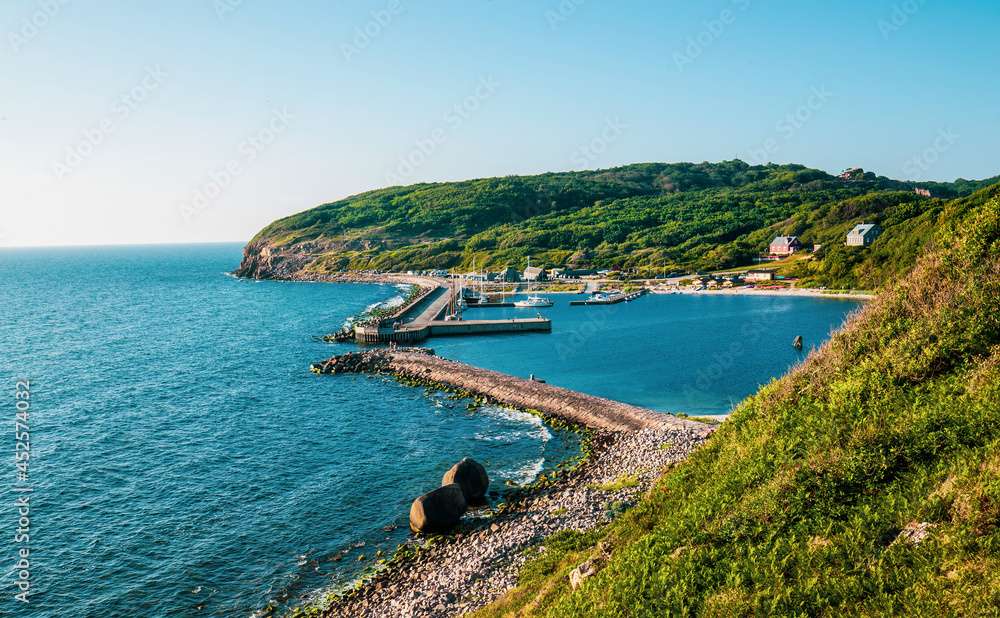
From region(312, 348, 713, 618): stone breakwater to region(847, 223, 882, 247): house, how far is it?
119 metres

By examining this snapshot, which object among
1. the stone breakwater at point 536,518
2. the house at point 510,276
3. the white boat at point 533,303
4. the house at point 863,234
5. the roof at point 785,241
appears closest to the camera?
the stone breakwater at point 536,518

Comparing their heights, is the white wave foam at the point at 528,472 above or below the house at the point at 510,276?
below

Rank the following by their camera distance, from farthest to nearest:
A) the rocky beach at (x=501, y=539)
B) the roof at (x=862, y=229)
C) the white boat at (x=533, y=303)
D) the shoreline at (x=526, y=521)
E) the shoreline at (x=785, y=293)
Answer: the roof at (x=862, y=229) → the white boat at (x=533, y=303) → the shoreline at (x=785, y=293) → the shoreline at (x=526, y=521) → the rocky beach at (x=501, y=539)

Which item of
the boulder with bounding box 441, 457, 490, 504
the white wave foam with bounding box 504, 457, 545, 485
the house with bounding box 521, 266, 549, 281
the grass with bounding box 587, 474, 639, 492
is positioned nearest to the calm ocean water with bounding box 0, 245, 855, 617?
Result: the white wave foam with bounding box 504, 457, 545, 485

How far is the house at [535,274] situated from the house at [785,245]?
6125 cm

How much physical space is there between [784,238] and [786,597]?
534 feet

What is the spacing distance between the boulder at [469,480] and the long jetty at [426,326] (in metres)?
52.6

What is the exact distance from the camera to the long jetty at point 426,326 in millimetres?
84688

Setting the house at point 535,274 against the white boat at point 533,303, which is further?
the house at point 535,274

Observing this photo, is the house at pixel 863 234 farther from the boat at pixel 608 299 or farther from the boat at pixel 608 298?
the boat at pixel 608 298

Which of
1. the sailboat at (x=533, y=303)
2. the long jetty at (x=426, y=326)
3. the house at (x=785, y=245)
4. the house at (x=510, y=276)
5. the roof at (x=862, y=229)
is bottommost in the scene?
the long jetty at (x=426, y=326)

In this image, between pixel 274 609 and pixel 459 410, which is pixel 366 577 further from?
pixel 459 410

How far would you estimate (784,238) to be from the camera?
15775cm

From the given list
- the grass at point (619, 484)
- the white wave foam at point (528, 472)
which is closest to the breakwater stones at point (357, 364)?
the white wave foam at point (528, 472)
